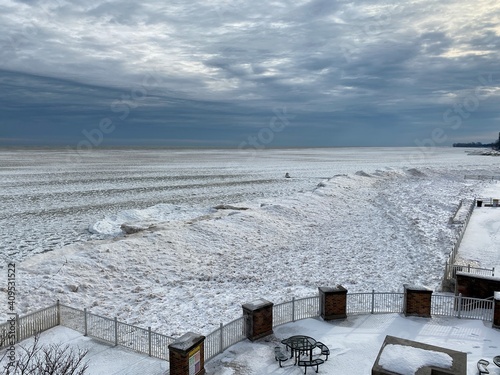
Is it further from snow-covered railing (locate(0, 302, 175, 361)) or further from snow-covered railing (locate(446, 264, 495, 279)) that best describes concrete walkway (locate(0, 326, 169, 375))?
snow-covered railing (locate(446, 264, 495, 279))

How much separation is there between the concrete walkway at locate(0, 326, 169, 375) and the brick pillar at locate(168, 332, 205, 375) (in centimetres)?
109

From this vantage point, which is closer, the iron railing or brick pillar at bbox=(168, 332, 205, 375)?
brick pillar at bbox=(168, 332, 205, 375)

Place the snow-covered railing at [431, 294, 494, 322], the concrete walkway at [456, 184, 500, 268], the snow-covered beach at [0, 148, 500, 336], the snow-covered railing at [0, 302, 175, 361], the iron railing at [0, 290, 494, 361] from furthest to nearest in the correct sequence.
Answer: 1. the concrete walkway at [456, 184, 500, 268]
2. the snow-covered beach at [0, 148, 500, 336]
3. the snow-covered railing at [431, 294, 494, 322]
4. the snow-covered railing at [0, 302, 175, 361]
5. the iron railing at [0, 290, 494, 361]

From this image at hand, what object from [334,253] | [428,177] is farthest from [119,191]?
[428,177]

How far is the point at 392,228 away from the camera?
34875 millimetres

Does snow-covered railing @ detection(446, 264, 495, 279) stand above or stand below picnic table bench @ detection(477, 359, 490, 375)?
above

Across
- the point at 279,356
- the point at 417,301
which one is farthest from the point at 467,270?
the point at 279,356

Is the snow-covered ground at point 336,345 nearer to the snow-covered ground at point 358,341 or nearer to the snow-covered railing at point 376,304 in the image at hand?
the snow-covered ground at point 358,341

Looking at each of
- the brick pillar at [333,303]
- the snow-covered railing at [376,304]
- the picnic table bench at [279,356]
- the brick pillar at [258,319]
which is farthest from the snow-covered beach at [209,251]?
the picnic table bench at [279,356]

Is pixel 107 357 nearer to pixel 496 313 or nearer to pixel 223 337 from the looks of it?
pixel 223 337

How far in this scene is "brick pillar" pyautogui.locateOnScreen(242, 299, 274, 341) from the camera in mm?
13828

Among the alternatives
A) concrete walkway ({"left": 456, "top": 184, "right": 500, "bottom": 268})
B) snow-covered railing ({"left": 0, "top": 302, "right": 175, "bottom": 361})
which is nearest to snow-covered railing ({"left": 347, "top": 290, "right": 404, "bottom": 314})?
concrete walkway ({"left": 456, "top": 184, "right": 500, "bottom": 268})

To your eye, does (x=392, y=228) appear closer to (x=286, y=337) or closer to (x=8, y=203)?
(x=286, y=337)

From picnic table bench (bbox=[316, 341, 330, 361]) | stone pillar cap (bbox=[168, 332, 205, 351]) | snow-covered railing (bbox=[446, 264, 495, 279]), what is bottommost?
picnic table bench (bbox=[316, 341, 330, 361])
